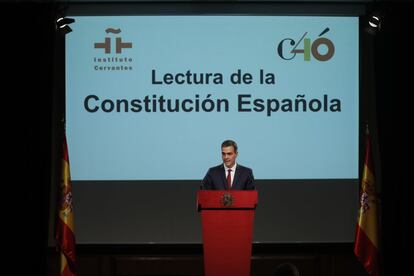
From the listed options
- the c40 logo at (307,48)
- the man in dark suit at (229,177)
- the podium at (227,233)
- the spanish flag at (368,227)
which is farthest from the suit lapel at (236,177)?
the c40 logo at (307,48)

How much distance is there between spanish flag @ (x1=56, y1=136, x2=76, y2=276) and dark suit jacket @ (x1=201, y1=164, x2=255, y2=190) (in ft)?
4.38

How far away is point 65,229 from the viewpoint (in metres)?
6.46

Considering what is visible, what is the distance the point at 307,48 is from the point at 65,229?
10.1 feet

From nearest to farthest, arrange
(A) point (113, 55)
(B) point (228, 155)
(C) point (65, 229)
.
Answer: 1. (B) point (228, 155)
2. (C) point (65, 229)
3. (A) point (113, 55)

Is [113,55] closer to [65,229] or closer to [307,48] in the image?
[65,229]

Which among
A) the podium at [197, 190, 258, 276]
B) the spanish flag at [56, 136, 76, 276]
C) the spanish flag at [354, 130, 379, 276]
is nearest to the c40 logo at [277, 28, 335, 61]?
the spanish flag at [354, 130, 379, 276]

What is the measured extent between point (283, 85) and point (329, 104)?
0.52 m

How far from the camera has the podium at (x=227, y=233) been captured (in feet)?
19.0

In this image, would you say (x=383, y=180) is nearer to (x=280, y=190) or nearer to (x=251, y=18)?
(x=280, y=190)

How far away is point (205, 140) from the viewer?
7.19m

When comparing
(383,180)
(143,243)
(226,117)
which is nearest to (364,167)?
(383,180)

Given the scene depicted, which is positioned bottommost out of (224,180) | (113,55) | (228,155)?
(224,180)

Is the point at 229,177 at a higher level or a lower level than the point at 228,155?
lower

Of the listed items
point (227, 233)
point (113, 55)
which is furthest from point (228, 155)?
point (113, 55)
